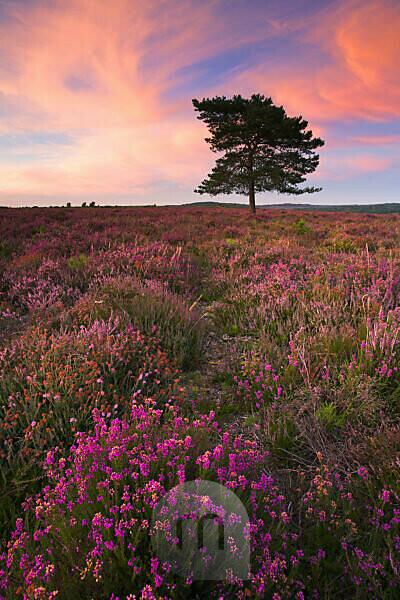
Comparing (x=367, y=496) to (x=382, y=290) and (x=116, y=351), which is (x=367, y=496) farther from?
(x=382, y=290)

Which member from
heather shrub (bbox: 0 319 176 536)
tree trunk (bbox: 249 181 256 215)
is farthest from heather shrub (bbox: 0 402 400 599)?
tree trunk (bbox: 249 181 256 215)

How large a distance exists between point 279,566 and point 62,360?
2668 mm

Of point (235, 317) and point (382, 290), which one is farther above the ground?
point (382, 290)

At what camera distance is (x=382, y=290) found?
5043 millimetres

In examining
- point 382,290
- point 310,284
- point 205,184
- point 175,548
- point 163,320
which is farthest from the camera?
point 205,184

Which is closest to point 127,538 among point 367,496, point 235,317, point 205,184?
point 367,496

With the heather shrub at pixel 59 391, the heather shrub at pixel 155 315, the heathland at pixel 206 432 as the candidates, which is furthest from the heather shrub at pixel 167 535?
the heather shrub at pixel 155 315

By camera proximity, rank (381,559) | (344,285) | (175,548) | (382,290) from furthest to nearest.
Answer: (344,285) < (382,290) < (381,559) < (175,548)

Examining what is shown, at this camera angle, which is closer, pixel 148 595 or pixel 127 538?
pixel 148 595
